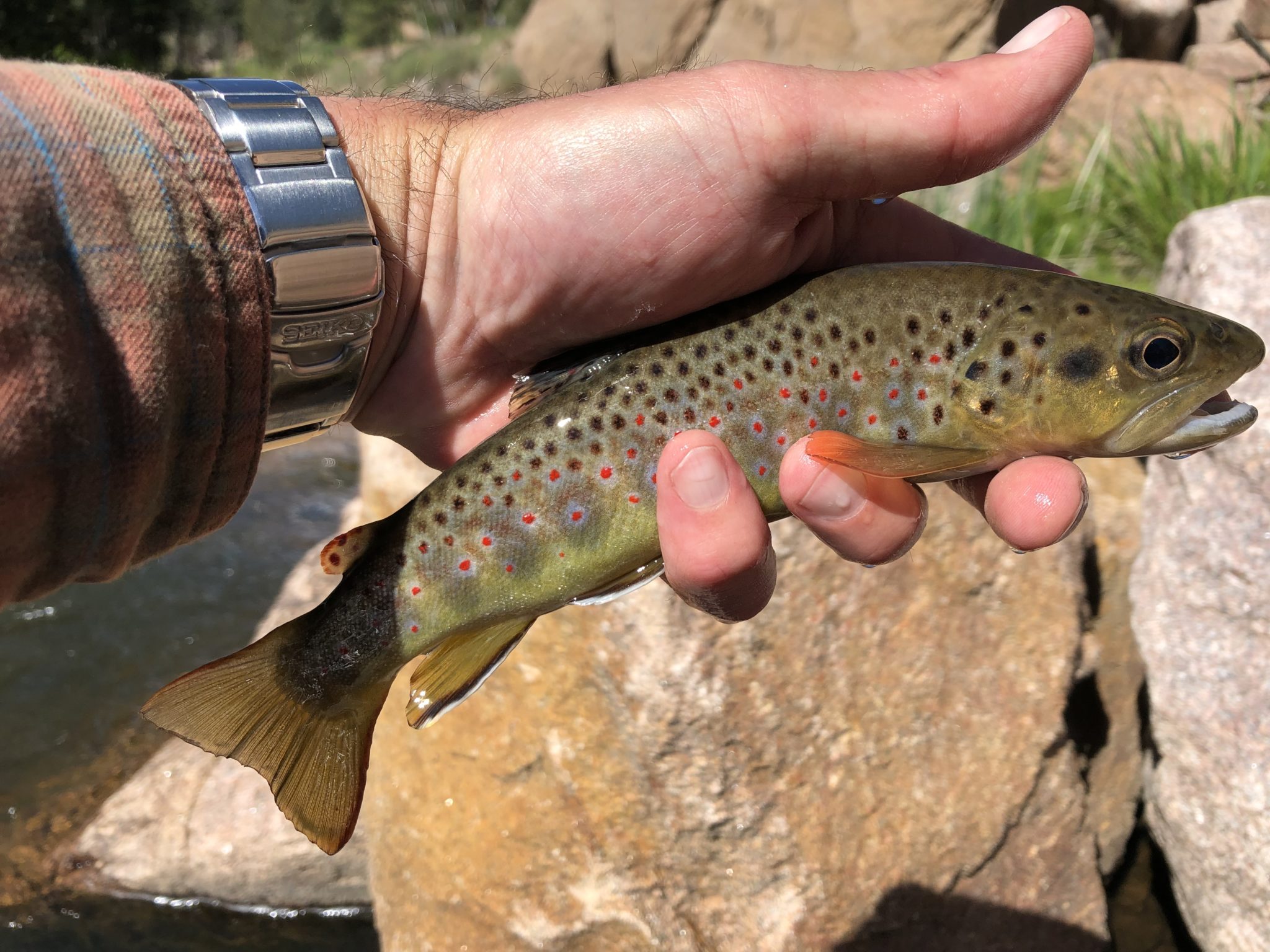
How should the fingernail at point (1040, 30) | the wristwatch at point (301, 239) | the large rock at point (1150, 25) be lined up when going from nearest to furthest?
the wristwatch at point (301, 239) → the fingernail at point (1040, 30) → the large rock at point (1150, 25)

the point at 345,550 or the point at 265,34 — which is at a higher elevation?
the point at 345,550

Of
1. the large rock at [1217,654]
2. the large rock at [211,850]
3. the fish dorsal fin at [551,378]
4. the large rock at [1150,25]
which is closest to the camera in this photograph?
the fish dorsal fin at [551,378]

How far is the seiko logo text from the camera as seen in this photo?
7.35 feet

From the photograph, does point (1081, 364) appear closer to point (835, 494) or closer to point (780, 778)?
point (835, 494)

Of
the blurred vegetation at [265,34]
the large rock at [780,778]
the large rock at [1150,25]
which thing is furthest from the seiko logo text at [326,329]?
the large rock at [1150,25]

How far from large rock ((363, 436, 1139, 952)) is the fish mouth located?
5.89ft

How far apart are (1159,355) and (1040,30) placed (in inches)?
31.5

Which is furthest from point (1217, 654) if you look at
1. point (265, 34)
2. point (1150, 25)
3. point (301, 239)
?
point (265, 34)

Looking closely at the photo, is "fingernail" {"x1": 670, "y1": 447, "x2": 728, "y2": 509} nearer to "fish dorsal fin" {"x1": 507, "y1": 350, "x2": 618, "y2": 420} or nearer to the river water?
"fish dorsal fin" {"x1": 507, "y1": 350, "x2": 618, "y2": 420}

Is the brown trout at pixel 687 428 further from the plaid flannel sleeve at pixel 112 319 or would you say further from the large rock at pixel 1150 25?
the large rock at pixel 1150 25

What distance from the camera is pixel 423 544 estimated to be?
2312 mm

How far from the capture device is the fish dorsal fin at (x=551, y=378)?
2479mm

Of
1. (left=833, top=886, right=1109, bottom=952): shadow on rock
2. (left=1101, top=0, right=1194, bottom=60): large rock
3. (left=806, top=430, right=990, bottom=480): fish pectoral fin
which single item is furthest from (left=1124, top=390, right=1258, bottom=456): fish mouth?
(left=1101, top=0, right=1194, bottom=60): large rock

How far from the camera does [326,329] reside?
230cm
